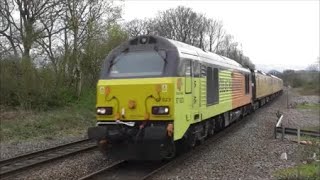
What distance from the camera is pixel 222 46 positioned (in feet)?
299

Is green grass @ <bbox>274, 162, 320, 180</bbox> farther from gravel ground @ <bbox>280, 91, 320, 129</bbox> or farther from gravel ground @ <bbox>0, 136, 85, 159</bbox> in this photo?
gravel ground @ <bbox>280, 91, 320, 129</bbox>

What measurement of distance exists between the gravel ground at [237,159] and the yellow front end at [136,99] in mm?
1405

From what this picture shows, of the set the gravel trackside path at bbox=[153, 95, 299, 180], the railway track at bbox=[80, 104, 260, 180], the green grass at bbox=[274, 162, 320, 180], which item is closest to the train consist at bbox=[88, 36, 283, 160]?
the railway track at bbox=[80, 104, 260, 180]

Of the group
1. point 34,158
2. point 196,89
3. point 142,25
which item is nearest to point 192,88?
point 196,89

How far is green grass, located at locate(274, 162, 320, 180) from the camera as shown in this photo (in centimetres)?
961

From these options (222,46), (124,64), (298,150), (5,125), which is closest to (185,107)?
(124,64)

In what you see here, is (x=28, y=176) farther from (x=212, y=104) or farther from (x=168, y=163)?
(x=212, y=104)

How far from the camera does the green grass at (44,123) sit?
57.7 ft

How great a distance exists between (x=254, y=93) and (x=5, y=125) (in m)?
16.1

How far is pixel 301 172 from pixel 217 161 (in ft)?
7.50

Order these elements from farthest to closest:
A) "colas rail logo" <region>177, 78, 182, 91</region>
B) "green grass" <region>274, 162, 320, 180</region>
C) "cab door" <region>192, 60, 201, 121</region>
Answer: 1. "cab door" <region>192, 60, 201, 121</region>
2. "colas rail logo" <region>177, 78, 182, 91</region>
3. "green grass" <region>274, 162, 320, 180</region>

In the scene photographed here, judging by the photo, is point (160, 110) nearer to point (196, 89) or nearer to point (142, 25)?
point (196, 89)

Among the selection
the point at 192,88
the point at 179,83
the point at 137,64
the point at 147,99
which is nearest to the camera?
the point at 147,99

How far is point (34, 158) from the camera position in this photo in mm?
12742
